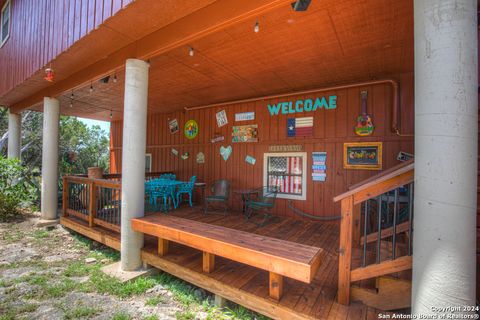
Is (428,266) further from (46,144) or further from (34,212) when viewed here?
(34,212)

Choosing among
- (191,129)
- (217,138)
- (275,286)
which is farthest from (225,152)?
(275,286)

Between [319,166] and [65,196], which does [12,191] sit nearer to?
[65,196]

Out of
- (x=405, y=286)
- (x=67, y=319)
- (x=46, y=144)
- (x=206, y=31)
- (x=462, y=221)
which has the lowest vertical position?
(x=67, y=319)

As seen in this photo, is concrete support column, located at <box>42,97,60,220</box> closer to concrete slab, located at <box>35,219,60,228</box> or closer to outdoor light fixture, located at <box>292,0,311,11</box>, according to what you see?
concrete slab, located at <box>35,219,60,228</box>

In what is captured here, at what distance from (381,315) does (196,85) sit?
14.5 ft

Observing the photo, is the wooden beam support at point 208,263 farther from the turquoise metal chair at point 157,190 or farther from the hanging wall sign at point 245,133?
the hanging wall sign at point 245,133

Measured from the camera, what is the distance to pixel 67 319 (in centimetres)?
220

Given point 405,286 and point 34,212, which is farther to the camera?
point 34,212

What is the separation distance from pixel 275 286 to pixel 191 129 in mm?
5133

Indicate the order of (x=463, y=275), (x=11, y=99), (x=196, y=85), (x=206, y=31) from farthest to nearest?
(x=11, y=99)
(x=196, y=85)
(x=206, y=31)
(x=463, y=275)

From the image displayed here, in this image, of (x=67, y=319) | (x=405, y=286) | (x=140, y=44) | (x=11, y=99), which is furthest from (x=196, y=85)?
(x=11, y=99)

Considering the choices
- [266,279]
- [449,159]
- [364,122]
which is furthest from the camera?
[364,122]

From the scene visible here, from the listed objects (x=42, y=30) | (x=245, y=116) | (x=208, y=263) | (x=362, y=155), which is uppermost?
(x=42, y=30)

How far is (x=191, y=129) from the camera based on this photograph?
254 inches
